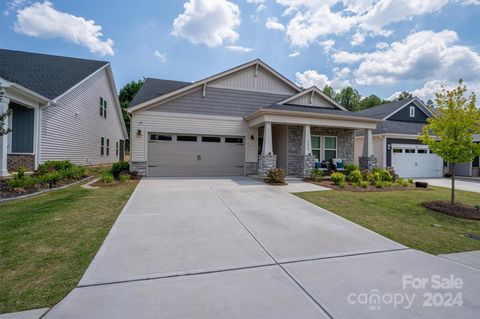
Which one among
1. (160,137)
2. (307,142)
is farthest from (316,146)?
(160,137)

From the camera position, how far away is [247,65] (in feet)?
Answer: 44.0

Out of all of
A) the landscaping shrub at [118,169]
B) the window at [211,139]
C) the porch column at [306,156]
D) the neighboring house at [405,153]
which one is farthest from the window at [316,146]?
the landscaping shrub at [118,169]

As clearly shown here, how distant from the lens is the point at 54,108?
10961mm

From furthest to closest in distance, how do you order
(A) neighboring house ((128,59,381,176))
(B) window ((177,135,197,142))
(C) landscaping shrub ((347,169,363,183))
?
(B) window ((177,135,197,142))
(A) neighboring house ((128,59,381,176))
(C) landscaping shrub ((347,169,363,183))

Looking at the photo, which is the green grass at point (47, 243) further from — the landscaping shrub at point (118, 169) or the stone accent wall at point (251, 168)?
the stone accent wall at point (251, 168)

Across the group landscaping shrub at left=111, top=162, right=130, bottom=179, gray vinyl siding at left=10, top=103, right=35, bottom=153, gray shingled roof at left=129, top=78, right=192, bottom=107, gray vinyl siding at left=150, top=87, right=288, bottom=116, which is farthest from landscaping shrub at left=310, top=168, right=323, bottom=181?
gray vinyl siding at left=10, top=103, right=35, bottom=153

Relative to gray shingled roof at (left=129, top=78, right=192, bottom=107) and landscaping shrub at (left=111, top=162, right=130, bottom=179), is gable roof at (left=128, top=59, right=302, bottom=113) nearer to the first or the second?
gray shingled roof at (left=129, top=78, right=192, bottom=107)

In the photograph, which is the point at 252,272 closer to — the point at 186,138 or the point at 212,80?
the point at 186,138

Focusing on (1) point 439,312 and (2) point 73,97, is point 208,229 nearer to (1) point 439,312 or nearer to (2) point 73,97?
(1) point 439,312

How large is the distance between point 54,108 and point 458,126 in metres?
15.8

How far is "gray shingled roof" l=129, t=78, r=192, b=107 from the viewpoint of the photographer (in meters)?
13.4

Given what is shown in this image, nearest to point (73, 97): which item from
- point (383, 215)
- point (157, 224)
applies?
point (157, 224)

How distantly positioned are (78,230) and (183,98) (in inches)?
368

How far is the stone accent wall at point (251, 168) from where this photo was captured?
42.5ft
